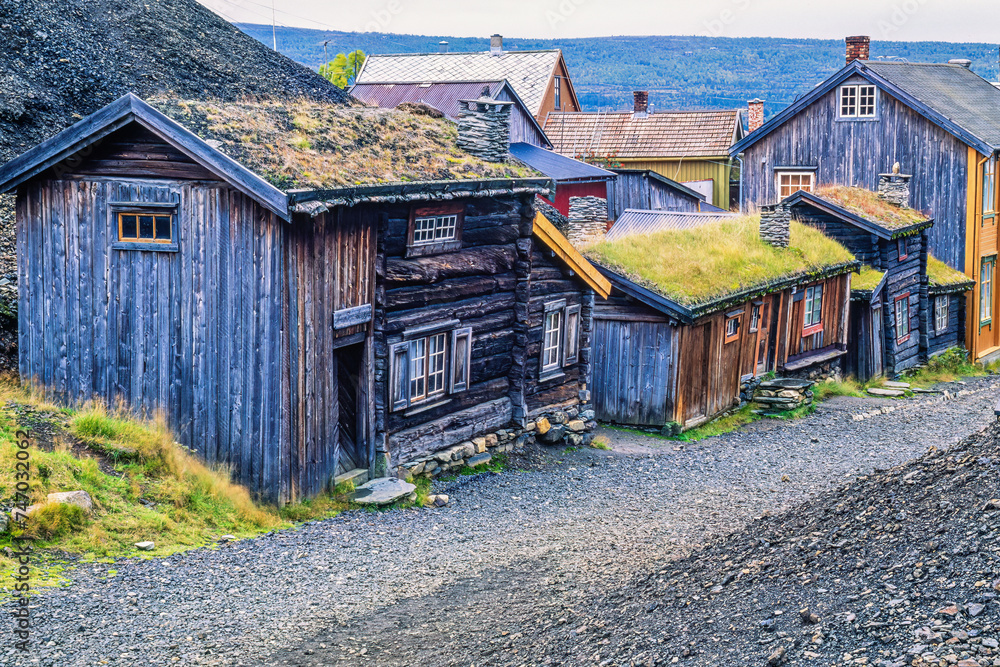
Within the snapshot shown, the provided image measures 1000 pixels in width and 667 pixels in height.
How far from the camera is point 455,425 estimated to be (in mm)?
14641

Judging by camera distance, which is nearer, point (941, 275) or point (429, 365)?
point (429, 365)

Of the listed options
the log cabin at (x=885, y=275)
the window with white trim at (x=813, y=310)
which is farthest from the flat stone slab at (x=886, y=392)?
the window with white trim at (x=813, y=310)

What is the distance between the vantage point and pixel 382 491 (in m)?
12.9

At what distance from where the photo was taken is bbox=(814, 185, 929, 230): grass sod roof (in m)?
24.6

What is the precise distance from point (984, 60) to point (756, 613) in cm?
10167

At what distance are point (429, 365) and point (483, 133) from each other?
3761mm

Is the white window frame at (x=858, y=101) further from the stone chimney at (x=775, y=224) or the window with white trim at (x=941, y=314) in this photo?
the stone chimney at (x=775, y=224)

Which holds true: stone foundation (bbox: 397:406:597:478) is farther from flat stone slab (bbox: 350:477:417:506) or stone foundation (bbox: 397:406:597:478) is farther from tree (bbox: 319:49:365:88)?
tree (bbox: 319:49:365:88)

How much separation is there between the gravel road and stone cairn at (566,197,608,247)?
6282 millimetres

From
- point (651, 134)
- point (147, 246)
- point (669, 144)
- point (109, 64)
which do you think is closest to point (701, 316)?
point (147, 246)

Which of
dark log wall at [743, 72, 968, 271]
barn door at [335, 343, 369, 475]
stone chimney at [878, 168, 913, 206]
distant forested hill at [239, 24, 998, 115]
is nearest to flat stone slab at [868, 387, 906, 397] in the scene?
stone chimney at [878, 168, 913, 206]

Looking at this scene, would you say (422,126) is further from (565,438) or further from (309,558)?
(309,558)

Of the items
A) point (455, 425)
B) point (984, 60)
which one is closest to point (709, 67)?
point (984, 60)

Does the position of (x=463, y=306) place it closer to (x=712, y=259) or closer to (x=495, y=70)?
(x=712, y=259)
